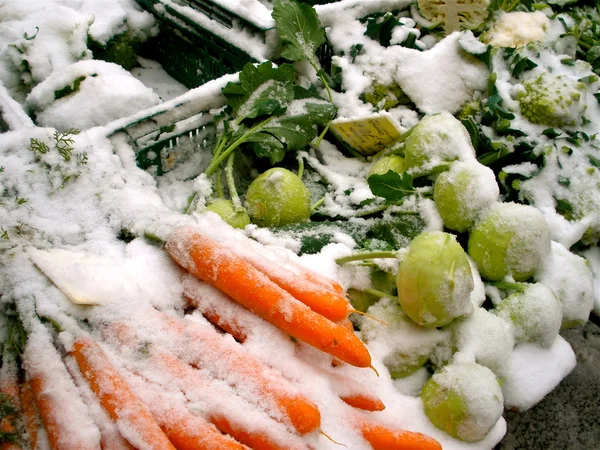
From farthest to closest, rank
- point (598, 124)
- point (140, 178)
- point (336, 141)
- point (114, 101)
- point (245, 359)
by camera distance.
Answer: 1. point (336, 141)
2. point (598, 124)
3. point (114, 101)
4. point (140, 178)
5. point (245, 359)

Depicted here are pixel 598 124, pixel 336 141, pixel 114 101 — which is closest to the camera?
pixel 114 101

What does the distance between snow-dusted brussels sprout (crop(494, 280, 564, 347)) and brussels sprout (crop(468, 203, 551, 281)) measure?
7 centimetres

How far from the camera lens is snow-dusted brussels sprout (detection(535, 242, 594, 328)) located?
4.65 feet

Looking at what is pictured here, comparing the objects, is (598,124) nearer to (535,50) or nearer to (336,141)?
(535,50)

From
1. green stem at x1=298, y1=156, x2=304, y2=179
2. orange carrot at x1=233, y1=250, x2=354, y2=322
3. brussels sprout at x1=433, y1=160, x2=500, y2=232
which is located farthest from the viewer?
green stem at x1=298, y1=156, x2=304, y2=179

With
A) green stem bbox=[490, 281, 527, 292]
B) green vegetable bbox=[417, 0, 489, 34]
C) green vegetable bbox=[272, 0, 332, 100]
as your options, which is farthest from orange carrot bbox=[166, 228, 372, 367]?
green vegetable bbox=[417, 0, 489, 34]

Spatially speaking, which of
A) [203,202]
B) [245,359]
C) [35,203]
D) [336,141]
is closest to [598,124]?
[336,141]

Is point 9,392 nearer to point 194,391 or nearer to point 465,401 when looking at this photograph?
point 194,391

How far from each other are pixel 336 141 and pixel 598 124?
1.01m

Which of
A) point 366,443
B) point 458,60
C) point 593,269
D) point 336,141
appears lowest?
point 593,269

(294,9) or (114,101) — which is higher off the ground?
(294,9)

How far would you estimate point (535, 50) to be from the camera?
6.23ft

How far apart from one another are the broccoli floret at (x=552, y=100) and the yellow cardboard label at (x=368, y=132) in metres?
0.50

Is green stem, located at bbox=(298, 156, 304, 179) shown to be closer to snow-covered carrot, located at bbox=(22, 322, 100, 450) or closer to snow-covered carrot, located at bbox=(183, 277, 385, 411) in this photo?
snow-covered carrot, located at bbox=(183, 277, 385, 411)
